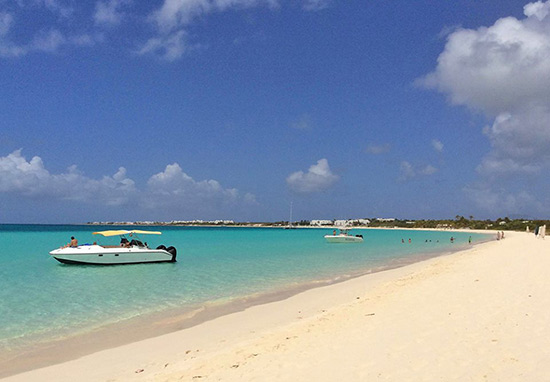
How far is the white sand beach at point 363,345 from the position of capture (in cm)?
605

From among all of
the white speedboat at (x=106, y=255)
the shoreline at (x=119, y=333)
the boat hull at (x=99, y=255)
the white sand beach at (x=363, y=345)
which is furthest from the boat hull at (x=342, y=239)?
the white sand beach at (x=363, y=345)

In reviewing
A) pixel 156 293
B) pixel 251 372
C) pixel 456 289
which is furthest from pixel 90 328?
pixel 456 289

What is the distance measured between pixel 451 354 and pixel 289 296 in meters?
9.38

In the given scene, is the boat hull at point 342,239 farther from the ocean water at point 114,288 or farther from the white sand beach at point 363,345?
the white sand beach at point 363,345

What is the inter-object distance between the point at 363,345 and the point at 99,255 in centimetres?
2333

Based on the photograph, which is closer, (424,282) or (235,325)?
(235,325)

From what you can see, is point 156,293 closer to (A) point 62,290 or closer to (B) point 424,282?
(A) point 62,290

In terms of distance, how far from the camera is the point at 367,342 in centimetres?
750

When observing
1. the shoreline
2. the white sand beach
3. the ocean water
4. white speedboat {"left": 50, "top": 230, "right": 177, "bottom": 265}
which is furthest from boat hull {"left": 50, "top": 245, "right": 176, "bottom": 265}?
the white sand beach

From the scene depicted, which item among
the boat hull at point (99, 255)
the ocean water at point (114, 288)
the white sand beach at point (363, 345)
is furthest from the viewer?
the boat hull at point (99, 255)

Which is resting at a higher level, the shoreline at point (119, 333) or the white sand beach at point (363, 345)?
the white sand beach at point (363, 345)

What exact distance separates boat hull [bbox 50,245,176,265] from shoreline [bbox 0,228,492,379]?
48.1ft

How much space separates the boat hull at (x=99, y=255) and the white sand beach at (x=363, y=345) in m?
17.3

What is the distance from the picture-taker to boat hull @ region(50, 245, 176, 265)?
2619cm
